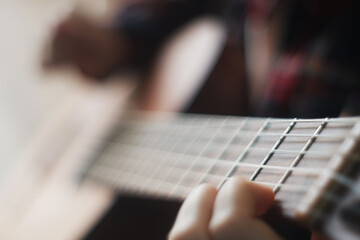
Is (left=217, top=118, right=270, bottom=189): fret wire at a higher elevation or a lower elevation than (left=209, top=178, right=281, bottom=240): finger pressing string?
lower

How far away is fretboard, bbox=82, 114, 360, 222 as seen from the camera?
0.25 m

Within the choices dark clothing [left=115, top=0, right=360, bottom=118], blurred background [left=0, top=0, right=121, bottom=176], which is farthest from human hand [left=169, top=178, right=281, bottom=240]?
blurred background [left=0, top=0, right=121, bottom=176]

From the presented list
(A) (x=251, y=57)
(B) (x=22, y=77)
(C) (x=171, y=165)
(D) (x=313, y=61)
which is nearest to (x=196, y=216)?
(C) (x=171, y=165)

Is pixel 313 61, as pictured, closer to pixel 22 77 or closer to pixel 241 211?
pixel 241 211

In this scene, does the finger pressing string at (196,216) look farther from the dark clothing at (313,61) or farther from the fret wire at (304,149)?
the dark clothing at (313,61)

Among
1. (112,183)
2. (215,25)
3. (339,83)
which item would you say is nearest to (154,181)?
(112,183)

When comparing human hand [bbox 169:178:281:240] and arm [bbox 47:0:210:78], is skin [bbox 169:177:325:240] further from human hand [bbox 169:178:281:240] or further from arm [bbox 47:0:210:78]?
arm [bbox 47:0:210:78]

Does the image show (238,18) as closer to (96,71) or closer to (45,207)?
(96,71)

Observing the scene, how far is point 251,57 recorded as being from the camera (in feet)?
2.09

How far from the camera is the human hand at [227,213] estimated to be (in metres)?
0.23

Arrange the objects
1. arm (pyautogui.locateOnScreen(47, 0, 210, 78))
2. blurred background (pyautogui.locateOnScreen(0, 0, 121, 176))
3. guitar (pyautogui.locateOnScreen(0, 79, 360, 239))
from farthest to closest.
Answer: blurred background (pyautogui.locateOnScreen(0, 0, 121, 176)) → arm (pyautogui.locateOnScreen(47, 0, 210, 78)) → guitar (pyautogui.locateOnScreen(0, 79, 360, 239))

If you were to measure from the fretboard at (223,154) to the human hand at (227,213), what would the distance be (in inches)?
0.6

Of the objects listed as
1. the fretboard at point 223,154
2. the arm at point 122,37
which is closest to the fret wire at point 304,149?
the fretboard at point 223,154

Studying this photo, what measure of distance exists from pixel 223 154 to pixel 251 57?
0.99ft
